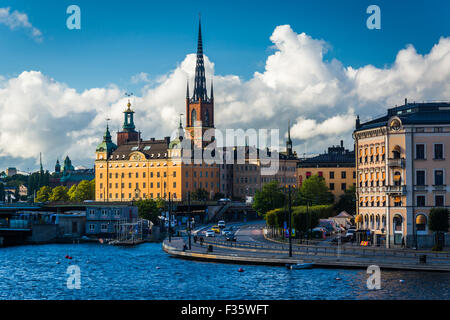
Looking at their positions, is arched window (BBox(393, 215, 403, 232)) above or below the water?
above

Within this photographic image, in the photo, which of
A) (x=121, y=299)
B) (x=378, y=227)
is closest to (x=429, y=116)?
(x=378, y=227)

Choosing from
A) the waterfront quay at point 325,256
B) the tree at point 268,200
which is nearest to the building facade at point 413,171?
the waterfront quay at point 325,256

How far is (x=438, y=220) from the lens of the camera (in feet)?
267

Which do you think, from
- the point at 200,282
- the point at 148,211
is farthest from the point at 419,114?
the point at 148,211

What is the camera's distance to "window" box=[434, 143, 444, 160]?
84562 mm

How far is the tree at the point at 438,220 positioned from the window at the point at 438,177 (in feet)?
13.0

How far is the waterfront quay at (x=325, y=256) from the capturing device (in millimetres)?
69188

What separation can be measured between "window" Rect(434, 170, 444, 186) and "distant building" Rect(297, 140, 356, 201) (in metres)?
87.0

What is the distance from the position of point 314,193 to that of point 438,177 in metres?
73.3

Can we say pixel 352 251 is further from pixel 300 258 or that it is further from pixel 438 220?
pixel 438 220

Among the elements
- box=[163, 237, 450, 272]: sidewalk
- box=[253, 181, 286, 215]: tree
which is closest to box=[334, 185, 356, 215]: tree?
box=[253, 181, 286, 215]: tree

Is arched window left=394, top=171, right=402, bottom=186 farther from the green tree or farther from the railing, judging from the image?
the green tree
